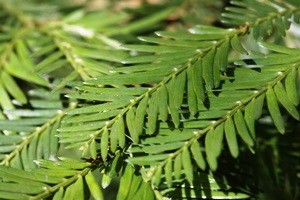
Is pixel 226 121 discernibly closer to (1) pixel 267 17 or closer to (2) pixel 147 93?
(2) pixel 147 93

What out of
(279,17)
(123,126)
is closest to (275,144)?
(279,17)

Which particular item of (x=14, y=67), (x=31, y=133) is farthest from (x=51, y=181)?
(x=14, y=67)

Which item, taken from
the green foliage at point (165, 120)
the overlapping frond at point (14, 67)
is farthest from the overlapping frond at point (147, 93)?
the overlapping frond at point (14, 67)

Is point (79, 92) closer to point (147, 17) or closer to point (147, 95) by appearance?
point (147, 95)

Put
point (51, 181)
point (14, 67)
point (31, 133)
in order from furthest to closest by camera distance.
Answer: point (14, 67)
point (31, 133)
point (51, 181)

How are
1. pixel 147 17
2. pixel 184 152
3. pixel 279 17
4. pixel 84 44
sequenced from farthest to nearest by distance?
pixel 147 17 → pixel 84 44 → pixel 279 17 → pixel 184 152

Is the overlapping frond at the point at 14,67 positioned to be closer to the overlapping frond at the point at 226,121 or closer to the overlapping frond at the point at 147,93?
the overlapping frond at the point at 147,93
